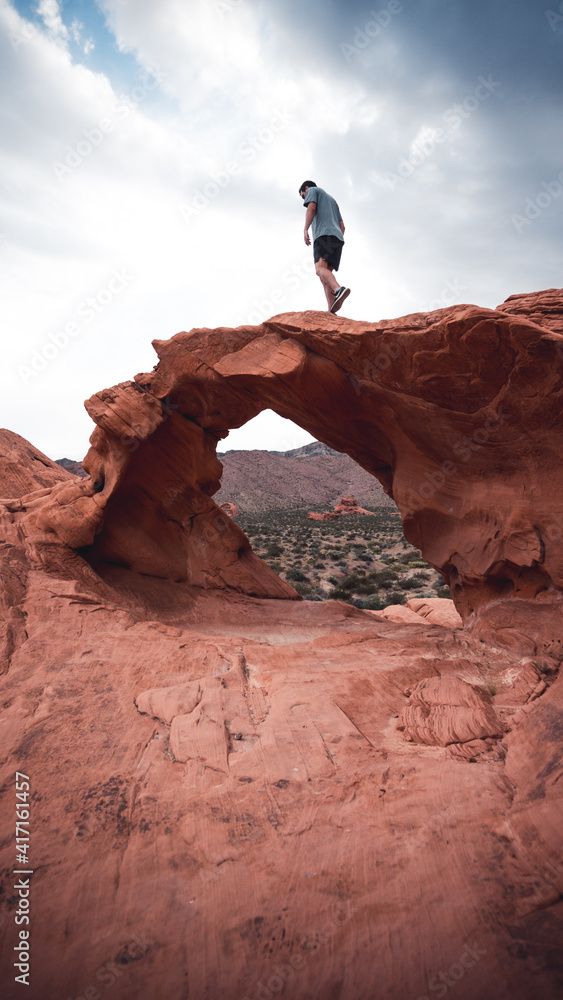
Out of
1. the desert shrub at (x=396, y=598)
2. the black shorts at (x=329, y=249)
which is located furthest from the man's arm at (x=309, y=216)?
the desert shrub at (x=396, y=598)

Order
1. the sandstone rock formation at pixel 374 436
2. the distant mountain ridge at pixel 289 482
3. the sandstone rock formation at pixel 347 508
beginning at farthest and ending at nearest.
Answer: the distant mountain ridge at pixel 289 482
the sandstone rock formation at pixel 347 508
the sandstone rock formation at pixel 374 436

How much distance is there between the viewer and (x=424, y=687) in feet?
18.1

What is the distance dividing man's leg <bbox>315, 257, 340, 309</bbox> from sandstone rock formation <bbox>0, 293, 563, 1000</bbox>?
0.80 metres

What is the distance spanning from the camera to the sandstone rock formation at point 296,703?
2.66m

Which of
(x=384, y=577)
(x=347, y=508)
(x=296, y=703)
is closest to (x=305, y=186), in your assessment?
(x=296, y=703)

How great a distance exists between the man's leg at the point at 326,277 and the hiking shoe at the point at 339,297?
0.42 ft

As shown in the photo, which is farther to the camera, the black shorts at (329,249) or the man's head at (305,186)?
the man's head at (305,186)

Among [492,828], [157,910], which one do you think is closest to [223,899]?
[157,910]

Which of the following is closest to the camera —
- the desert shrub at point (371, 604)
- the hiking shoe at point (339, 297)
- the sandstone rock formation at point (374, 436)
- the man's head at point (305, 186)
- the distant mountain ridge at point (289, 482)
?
the sandstone rock formation at point (374, 436)

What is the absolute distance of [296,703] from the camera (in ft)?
16.7

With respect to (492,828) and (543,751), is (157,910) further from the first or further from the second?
(543,751)

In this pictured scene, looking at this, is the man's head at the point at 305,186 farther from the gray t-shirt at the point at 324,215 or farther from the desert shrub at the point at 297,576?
the desert shrub at the point at 297,576

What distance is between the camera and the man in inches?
315

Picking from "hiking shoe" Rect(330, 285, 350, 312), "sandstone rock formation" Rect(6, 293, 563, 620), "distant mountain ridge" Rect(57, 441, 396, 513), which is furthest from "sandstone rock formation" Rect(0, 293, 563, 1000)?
"distant mountain ridge" Rect(57, 441, 396, 513)
